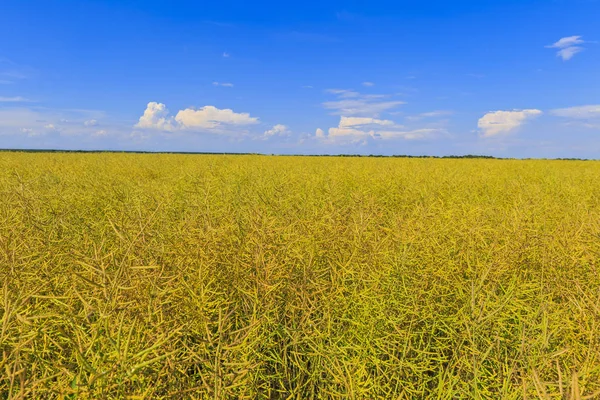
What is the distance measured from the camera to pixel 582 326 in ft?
5.60

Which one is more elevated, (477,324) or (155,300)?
(155,300)

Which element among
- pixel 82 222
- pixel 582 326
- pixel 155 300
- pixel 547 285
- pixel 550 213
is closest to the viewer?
pixel 155 300

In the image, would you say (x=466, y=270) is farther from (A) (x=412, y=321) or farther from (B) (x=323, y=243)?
(B) (x=323, y=243)

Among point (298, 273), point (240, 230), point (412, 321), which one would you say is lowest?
point (412, 321)

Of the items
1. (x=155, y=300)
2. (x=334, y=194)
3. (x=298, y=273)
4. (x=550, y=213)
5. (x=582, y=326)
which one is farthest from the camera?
(x=334, y=194)

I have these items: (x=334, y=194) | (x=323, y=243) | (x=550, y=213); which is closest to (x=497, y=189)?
(x=550, y=213)

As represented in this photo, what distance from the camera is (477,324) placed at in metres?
1.71

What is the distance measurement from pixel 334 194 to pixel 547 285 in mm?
2675

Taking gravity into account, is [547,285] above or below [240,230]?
below

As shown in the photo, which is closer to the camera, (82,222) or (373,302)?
(373,302)

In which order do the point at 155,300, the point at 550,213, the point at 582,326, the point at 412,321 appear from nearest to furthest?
the point at 155,300
the point at 582,326
the point at 412,321
the point at 550,213

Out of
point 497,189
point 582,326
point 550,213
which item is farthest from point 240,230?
point 497,189

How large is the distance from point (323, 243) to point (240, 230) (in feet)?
2.21

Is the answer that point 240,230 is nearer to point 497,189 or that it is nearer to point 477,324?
point 477,324
